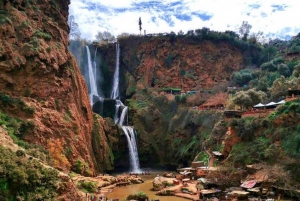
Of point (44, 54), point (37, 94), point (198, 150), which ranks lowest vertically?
point (198, 150)

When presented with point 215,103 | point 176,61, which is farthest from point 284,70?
point 176,61

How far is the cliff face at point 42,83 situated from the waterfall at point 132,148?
9.67m

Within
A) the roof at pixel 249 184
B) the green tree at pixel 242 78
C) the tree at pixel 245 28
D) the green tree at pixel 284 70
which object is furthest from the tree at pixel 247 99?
the tree at pixel 245 28

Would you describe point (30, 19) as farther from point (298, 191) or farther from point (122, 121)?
point (298, 191)

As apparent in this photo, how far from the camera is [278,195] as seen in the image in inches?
1175

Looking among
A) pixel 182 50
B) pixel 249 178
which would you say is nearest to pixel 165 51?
pixel 182 50

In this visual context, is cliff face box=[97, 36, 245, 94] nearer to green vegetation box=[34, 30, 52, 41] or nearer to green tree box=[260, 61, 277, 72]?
green tree box=[260, 61, 277, 72]

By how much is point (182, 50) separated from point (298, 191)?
4964 cm

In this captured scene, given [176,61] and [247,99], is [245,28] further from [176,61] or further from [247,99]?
[247,99]

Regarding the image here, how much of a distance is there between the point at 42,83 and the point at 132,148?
20151mm

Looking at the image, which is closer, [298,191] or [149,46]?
[298,191]

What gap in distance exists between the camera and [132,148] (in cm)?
5391

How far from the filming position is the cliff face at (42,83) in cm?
3484

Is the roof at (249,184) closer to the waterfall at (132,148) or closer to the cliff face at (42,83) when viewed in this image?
the cliff face at (42,83)
